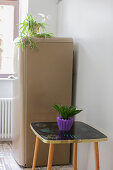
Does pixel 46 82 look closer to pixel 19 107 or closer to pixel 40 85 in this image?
pixel 40 85

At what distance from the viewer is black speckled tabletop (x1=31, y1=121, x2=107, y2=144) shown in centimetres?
220

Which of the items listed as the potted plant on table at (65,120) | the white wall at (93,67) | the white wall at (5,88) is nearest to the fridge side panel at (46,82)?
the white wall at (93,67)

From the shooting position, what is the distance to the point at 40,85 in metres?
3.09

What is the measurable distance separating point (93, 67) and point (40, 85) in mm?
670

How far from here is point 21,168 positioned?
10.4ft

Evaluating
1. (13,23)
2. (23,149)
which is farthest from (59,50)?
(13,23)

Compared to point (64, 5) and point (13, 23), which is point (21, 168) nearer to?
point (64, 5)

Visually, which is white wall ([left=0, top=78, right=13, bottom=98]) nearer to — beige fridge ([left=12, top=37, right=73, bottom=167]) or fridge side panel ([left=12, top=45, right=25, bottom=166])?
fridge side panel ([left=12, top=45, right=25, bottom=166])

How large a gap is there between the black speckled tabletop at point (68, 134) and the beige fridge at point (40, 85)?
1.49 feet

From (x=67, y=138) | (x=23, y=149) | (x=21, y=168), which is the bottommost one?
(x=21, y=168)

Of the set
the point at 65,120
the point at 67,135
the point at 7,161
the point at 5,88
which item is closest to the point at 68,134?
the point at 67,135

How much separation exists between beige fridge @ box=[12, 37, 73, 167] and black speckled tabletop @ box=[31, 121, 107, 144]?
0.45 meters

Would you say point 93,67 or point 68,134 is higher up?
point 93,67

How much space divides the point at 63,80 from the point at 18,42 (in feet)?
1.97
